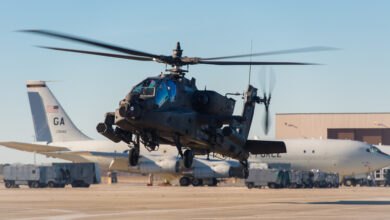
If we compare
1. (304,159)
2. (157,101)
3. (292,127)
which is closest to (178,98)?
(157,101)

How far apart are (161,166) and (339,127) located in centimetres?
5660

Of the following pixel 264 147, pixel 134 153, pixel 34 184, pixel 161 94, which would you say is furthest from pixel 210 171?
pixel 161 94

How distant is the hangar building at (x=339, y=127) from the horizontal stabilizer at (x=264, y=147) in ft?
264

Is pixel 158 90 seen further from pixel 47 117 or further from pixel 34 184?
pixel 47 117

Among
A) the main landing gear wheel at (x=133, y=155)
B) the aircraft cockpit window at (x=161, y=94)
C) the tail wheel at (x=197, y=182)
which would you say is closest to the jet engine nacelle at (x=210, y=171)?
the tail wheel at (x=197, y=182)

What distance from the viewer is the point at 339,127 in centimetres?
11300

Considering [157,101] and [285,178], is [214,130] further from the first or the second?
[285,178]

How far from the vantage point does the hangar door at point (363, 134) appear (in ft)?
371

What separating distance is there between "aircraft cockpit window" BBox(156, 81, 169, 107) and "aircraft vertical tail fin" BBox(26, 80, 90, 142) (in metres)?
50.9

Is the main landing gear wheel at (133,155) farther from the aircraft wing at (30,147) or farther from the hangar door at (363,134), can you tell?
the hangar door at (363,134)

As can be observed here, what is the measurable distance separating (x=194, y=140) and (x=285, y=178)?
32.6m

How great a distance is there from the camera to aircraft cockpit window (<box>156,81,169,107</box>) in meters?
27.1

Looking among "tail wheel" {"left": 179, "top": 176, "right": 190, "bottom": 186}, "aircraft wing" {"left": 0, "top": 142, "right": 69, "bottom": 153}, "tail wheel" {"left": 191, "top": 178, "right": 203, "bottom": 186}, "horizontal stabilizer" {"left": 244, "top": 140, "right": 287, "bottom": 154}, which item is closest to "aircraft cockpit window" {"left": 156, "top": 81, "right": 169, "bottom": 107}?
"horizontal stabilizer" {"left": 244, "top": 140, "right": 287, "bottom": 154}

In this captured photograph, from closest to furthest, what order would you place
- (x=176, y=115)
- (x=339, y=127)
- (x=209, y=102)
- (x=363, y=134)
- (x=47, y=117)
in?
(x=176, y=115)
(x=209, y=102)
(x=47, y=117)
(x=339, y=127)
(x=363, y=134)
